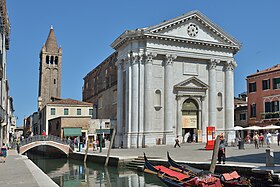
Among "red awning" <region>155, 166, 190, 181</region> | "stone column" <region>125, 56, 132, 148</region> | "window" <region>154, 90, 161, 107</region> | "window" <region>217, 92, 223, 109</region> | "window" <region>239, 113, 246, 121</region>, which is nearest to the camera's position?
"red awning" <region>155, 166, 190, 181</region>

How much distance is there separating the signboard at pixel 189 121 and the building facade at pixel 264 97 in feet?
29.2

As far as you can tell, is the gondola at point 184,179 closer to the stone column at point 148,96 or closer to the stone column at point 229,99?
the stone column at point 148,96

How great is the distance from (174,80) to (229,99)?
21.5ft

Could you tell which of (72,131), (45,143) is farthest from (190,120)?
(45,143)

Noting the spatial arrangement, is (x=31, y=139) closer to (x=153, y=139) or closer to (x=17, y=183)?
(x=153, y=139)

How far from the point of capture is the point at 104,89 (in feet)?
175

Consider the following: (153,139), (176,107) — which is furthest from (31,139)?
(176,107)

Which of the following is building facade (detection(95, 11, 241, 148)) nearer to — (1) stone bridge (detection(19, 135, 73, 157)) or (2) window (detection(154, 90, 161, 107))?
(2) window (detection(154, 90, 161, 107))

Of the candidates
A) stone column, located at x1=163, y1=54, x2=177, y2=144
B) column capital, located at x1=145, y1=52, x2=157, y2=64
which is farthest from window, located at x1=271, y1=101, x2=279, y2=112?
column capital, located at x1=145, y1=52, x2=157, y2=64

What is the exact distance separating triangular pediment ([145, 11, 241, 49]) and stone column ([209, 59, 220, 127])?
2.33 metres

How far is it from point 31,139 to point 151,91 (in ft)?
39.5

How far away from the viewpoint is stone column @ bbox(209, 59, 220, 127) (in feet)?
122

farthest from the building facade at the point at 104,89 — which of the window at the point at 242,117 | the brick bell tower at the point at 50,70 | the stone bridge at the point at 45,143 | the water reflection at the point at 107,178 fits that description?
the water reflection at the point at 107,178

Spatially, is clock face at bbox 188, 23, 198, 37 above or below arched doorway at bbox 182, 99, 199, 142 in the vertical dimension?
above
